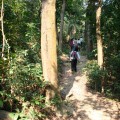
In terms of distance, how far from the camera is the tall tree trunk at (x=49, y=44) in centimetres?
934

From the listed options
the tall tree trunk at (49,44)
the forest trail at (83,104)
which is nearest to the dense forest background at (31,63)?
the tall tree trunk at (49,44)

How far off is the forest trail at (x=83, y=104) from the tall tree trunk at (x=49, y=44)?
1007mm

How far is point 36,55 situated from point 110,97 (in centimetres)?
387

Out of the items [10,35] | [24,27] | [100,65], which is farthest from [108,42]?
[10,35]

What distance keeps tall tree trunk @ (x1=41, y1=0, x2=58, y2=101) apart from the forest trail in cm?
101

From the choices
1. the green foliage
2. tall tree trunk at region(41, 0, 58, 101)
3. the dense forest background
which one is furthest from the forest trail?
tall tree trunk at region(41, 0, 58, 101)

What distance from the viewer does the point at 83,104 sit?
37.1 ft

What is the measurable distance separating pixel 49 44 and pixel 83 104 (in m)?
3.18

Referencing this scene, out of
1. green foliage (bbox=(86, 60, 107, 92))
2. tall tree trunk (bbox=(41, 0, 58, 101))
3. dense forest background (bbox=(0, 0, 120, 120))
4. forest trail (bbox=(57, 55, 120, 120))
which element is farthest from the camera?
green foliage (bbox=(86, 60, 107, 92))

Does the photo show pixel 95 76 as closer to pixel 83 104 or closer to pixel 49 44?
pixel 83 104

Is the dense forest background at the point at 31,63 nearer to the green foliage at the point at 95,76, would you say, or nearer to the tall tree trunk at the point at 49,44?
the green foliage at the point at 95,76

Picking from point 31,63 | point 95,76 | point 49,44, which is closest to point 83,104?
point 95,76

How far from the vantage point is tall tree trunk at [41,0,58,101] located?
9.34 metres

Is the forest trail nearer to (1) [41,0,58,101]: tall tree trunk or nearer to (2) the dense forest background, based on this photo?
(2) the dense forest background
